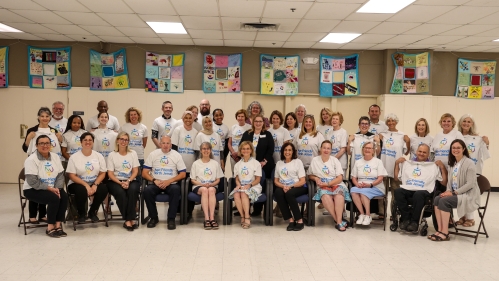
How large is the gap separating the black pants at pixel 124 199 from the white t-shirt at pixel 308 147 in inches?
84.5

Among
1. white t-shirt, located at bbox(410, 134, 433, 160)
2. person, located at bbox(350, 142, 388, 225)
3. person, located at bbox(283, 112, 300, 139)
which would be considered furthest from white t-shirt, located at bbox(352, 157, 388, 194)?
person, located at bbox(283, 112, 300, 139)

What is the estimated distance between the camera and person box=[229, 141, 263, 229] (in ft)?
16.6

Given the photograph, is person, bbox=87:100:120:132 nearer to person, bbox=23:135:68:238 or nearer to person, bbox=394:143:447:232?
person, bbox=23:135:68:238

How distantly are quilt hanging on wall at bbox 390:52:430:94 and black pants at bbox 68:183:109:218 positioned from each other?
5729mm

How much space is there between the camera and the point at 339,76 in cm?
843

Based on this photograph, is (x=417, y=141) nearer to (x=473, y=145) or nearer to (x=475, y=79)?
(x=473, y=145)

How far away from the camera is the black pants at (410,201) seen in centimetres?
485

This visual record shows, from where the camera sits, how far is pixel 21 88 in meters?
8.14

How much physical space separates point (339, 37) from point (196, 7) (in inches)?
110

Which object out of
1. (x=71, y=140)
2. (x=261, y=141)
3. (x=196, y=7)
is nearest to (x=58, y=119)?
(x=71, y=140)

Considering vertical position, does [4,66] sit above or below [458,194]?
above

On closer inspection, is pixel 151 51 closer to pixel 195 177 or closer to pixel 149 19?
pixel 149 19

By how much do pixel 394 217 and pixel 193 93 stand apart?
4628 mm

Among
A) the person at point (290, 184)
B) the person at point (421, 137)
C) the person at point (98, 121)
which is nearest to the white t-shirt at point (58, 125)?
the person at point (98, 121)
